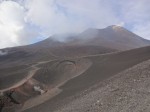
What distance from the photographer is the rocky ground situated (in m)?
16.6

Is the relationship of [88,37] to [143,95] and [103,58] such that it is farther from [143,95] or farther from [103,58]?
[143,95]

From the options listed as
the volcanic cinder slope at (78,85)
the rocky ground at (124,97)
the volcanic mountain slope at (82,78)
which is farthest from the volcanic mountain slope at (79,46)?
the rocky ground at (124,97)

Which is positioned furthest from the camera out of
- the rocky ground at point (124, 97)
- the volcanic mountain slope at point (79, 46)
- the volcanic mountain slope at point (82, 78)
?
the volcanic mountain slope at point (79, 46)

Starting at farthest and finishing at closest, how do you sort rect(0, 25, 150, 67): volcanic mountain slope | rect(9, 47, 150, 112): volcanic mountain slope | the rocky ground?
rect(0, 25, 150, 67): volcanic mountain slope → rect(9, 47, 150, 112): volcanic mountain slope → the rocky ground

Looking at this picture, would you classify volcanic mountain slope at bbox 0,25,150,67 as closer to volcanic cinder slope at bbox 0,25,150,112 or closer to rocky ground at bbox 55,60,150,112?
volcanic cinder slope at bbox 0,25,150,112

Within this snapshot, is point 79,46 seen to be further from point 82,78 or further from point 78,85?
point 78,85

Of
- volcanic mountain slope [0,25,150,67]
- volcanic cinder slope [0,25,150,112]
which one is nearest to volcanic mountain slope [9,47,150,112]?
volcanic cinder slope [0,25,150,112]

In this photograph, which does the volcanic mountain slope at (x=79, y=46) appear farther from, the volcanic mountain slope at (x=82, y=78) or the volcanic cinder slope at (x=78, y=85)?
the volcanic cinder slope at (x=78, y=85)

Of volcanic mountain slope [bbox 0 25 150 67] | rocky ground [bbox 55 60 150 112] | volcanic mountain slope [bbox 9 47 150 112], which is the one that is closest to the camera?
rocky ground [bbox 55 60 150 112]

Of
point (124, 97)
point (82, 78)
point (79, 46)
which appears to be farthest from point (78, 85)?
point (79, 46)

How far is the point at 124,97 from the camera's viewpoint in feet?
60.0

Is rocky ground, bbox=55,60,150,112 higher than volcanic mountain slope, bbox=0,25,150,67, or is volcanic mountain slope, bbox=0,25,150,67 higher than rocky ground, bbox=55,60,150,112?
volcanic mountain slope, bbox=0,25,150,67

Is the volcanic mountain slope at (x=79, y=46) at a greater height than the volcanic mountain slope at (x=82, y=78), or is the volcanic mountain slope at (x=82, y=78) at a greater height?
the volcanic mountain slope at (x=79, y=46)

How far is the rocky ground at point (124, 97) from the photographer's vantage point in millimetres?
16578
